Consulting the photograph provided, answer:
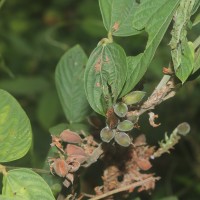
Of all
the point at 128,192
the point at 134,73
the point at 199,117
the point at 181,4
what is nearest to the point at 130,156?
the point at 128,192

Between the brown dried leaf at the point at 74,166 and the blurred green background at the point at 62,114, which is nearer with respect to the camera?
the brown dried leaf at the point at 74,166

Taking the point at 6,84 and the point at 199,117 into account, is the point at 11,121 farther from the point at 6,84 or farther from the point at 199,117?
the point at 199,117

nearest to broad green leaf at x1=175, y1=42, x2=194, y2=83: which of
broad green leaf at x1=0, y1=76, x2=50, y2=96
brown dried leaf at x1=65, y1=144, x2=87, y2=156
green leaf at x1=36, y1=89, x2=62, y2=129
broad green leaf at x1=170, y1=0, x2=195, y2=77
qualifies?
broad green leaf at x1=170, y1=0, x2=195, y2=77

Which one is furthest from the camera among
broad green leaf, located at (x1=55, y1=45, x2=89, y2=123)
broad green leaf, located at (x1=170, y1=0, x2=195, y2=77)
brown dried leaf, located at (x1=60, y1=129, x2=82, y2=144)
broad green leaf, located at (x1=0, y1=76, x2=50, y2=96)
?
broad green leaf, located at (x1=0, y1=76, x2=50, y2=96)

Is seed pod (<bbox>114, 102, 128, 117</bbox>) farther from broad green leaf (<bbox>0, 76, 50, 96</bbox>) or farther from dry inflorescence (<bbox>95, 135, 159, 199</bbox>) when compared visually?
broad green leaf (<bbox>0, 76, 50, 96</bbox>)

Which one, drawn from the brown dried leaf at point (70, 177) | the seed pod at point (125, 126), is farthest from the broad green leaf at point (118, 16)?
the brown dried leaf at point (70, 177)

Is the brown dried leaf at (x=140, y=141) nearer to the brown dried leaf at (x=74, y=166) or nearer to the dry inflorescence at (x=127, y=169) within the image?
the dry inflorescence at (x=127, y=169)
